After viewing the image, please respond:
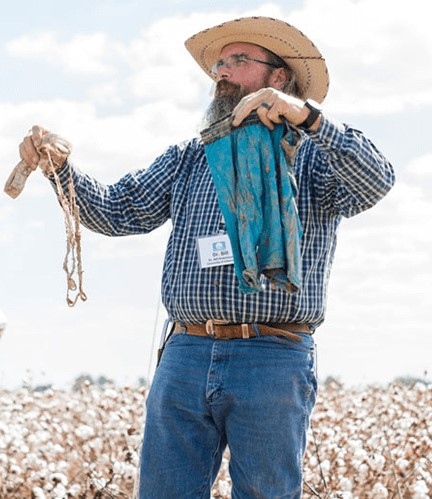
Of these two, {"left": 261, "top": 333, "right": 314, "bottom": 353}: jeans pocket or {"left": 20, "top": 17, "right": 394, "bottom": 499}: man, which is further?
{"left": 261, "top": 333, "right": 314, "bottom": 353}: jeans pocket

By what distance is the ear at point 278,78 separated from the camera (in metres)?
4.26

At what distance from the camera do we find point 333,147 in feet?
12.1

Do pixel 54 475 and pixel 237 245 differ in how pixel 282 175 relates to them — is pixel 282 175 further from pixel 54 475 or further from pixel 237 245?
pixel 54 475

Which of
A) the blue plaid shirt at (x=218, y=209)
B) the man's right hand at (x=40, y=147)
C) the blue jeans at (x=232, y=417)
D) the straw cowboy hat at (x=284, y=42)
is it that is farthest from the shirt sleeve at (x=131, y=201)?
the blue jeans at (x=232, y=417)

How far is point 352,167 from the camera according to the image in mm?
3742

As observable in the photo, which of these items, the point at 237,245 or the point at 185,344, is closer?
the point at 237,245

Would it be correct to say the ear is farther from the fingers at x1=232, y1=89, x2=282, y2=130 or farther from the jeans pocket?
the jeans pocket

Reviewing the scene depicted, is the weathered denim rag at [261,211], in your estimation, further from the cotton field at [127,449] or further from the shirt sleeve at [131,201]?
the cotton field at [127,449]

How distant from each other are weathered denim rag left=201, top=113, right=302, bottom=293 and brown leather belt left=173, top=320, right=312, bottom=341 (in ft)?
0.59

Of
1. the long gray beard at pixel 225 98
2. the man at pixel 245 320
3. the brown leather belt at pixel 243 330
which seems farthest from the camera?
the long gray beard at pixel 225 98

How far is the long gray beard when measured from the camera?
4.14m

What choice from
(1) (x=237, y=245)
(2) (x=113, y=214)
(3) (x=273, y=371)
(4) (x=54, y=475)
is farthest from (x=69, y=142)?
(4) (x=54, y=475)

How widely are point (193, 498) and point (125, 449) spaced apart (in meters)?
2.89

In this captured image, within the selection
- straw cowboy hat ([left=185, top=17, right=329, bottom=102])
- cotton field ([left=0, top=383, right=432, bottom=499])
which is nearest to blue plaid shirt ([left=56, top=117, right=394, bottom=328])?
straw cowboy hat ([left=185, top=17, right=329, bottom=102])
